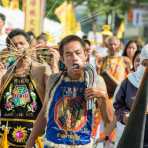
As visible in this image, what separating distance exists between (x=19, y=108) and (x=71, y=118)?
1293mm

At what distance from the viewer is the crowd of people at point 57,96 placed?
553 centimetres

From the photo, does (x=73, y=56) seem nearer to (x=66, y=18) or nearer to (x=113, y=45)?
(x=113, y=45)

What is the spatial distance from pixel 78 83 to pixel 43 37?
481cm

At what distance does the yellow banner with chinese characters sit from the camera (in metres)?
13.9

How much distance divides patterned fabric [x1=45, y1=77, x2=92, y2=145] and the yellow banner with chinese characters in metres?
8.21

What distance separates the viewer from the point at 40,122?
19.1ft

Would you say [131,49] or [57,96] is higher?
[131,49]

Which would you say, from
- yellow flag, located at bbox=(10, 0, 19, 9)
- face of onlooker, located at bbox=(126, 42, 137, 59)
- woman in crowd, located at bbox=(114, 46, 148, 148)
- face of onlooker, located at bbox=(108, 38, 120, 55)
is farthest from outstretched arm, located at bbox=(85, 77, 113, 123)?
yellow flag, located at bbox=(10, 0, 19, 9)

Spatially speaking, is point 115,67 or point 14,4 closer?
point 115,67

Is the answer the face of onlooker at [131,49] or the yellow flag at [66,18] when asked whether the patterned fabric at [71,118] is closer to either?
the face of onlooker at [131,49]

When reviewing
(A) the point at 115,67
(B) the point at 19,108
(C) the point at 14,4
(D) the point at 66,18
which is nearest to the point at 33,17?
(A) the point at 115,67

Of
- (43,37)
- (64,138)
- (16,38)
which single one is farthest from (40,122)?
(43,37)

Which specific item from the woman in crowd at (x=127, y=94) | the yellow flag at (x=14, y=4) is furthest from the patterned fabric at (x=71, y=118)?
the yellow flag at (x=14, y=4)

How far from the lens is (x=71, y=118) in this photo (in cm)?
559
